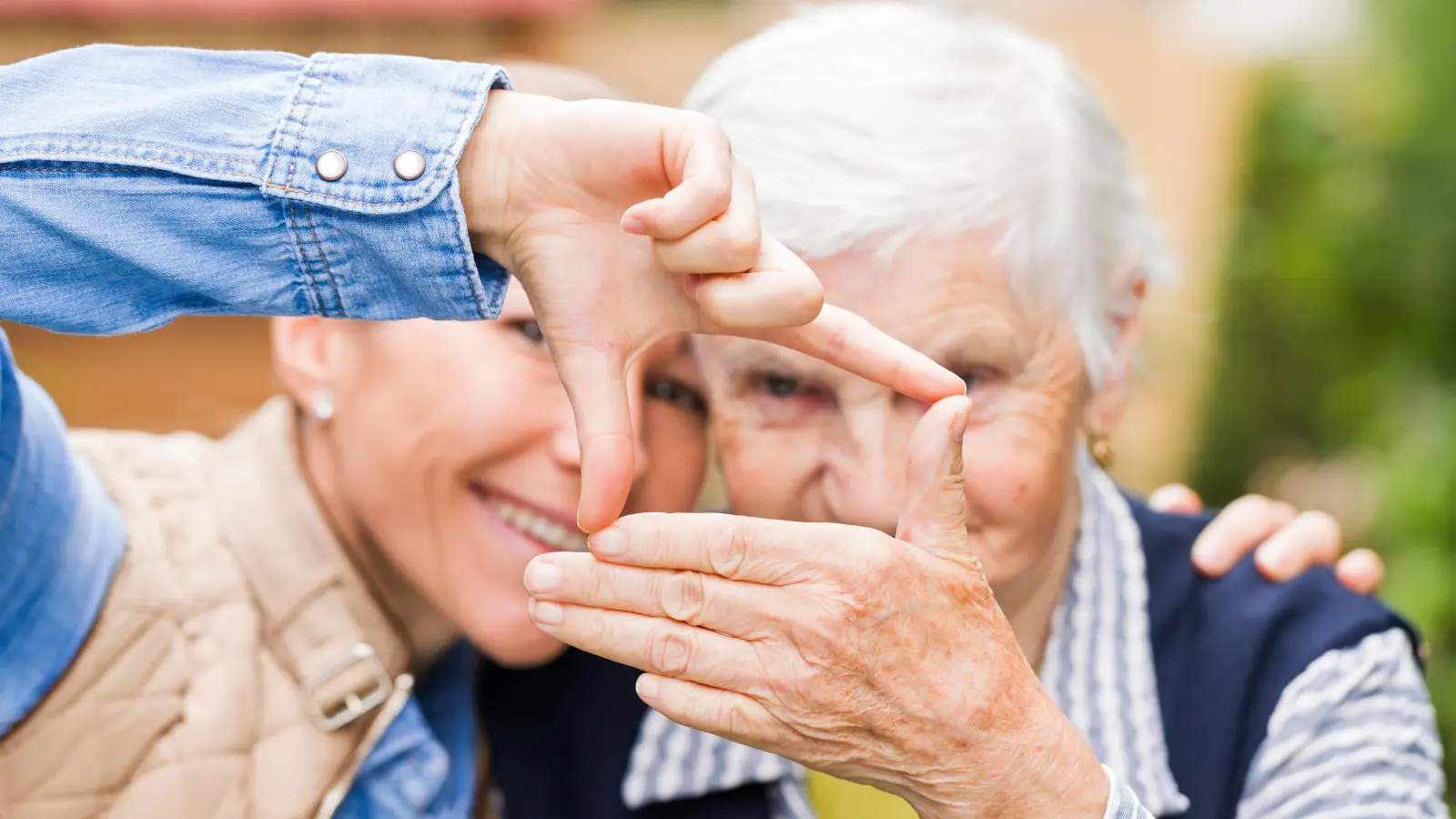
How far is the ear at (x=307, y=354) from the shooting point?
1928 mm

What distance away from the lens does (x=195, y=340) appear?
4.50m

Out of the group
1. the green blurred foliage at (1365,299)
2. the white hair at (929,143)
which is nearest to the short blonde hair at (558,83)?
the white hair at (929,143)

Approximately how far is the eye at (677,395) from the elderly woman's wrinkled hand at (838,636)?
58cm

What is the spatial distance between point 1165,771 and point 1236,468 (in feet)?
17.5

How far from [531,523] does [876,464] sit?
53 cm

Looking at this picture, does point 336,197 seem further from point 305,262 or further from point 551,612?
point 551,612

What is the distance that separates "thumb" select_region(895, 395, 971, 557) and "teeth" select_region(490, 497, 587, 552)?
0.64 meters

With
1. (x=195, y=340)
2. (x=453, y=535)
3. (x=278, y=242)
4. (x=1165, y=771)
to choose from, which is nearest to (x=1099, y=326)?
(x=1165, y=771)

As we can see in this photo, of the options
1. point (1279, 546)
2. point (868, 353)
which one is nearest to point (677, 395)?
point (868, 353)

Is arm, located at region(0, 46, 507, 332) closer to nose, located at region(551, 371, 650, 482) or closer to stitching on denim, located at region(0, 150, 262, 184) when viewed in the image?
stitching on denim, located at region(0, 150, 262, 184)

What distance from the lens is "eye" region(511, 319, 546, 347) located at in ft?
5.97

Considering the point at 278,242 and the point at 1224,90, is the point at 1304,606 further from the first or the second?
the point at 1224,90

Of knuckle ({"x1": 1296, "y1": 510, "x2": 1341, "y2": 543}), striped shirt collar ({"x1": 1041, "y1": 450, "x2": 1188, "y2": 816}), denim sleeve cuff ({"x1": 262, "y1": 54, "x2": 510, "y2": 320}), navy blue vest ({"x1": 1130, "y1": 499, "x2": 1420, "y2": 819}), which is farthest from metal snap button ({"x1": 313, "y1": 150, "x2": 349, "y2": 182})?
knuckle ({"x1": 1296, "y1": 510, "x2": 1341, "y2": 543})

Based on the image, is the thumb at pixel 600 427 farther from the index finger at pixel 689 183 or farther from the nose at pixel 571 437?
the nose at pixel 571 437
